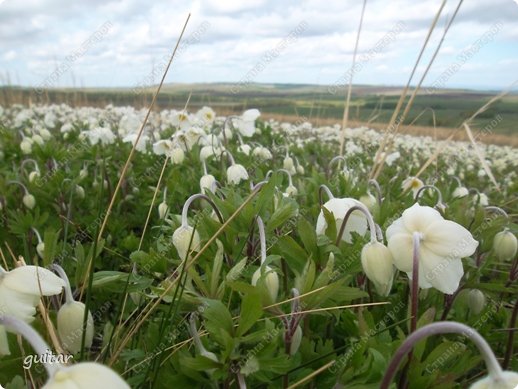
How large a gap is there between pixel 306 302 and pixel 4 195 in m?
2.26

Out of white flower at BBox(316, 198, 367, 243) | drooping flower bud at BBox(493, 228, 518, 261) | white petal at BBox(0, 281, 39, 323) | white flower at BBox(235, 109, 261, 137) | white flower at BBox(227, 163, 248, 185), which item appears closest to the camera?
white petal at BBox(0, 281, 39, 323)

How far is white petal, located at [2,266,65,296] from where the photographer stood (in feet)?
3.51

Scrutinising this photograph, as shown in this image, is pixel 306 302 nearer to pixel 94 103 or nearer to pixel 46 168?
pixel 46 168

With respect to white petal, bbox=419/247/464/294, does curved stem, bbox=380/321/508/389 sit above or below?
above

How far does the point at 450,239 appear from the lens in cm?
132

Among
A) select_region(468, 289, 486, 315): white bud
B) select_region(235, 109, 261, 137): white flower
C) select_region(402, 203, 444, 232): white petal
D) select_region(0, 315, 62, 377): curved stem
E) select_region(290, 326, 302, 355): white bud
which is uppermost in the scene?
select_region(235, 109, 261, 137): white flower

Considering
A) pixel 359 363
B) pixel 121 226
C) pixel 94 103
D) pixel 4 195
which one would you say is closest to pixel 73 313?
pixel 359 363

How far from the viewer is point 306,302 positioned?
122cm

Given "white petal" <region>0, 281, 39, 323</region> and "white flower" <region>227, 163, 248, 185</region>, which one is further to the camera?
"white flower" <region>227, 163, 248, 185</region>

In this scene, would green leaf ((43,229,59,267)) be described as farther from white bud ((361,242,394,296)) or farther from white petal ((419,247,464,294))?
white petal ((419,247,464,294))

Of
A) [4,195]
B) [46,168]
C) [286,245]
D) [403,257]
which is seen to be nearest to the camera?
[403,257]

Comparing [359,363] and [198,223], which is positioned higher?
[198,223]

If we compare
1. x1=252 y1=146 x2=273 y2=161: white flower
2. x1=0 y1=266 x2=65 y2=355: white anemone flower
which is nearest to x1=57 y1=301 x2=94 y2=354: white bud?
x1=0 y1=266 x2=65 y2=355: white anemone flower

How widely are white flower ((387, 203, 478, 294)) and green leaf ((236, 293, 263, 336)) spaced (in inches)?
17.0
